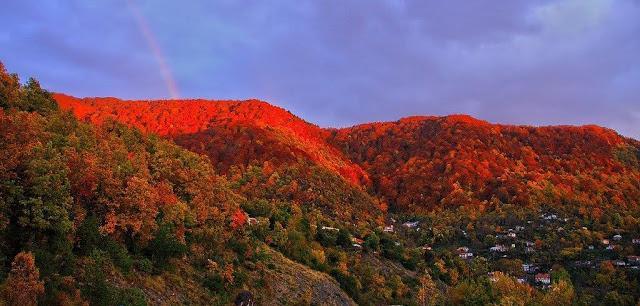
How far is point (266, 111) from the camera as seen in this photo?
472 ft

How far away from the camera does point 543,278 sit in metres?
77.9

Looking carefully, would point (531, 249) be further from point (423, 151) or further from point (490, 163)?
point (423, 151)

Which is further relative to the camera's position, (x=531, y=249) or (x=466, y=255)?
(x=531, y=249)

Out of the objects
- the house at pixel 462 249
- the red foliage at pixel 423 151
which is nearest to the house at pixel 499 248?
the house at pixel 462 249

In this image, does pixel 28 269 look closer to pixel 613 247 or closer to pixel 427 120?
pixel 613 247

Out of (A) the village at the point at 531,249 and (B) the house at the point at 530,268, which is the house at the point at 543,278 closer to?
(A) the village at the point at 531,249

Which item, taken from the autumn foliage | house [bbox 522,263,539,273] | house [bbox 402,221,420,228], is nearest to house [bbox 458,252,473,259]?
house [bbox 522,263,539,273]

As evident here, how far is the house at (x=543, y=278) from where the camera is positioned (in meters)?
76.2

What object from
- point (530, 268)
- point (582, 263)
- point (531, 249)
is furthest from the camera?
point (531, 249)

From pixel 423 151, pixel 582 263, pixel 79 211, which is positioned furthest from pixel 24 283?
pixel 423 151

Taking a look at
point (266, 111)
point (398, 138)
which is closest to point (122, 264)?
point (266, 111)

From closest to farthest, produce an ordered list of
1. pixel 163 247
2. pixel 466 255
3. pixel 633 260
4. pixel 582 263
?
pixel 163 247 < pixel 633 260 < pixel 582 263 < pixel 466 255

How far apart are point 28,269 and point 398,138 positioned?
155640mm

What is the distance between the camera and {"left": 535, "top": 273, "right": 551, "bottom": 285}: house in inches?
3001
